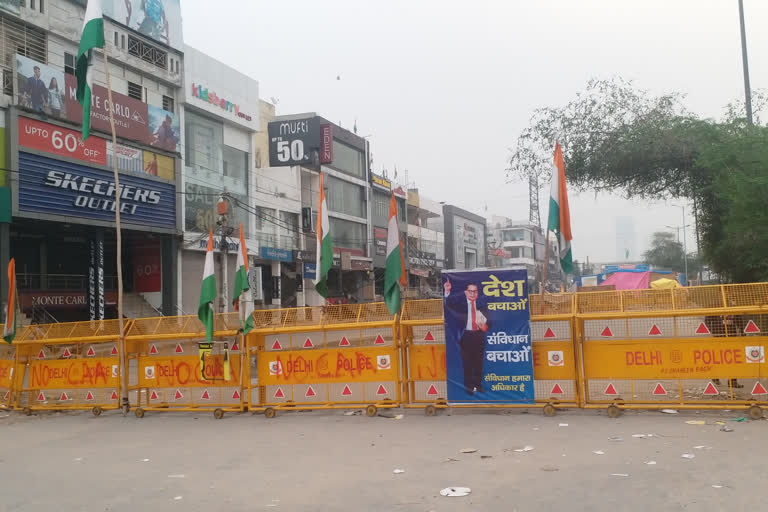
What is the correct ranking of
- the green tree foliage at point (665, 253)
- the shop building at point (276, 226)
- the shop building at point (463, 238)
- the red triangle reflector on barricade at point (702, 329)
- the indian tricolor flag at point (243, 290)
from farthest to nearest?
the green tree foliage at point (665, 253) < the shop building at point (463, 238) < the shop building at point (276, 226) < the indian tricolor flag at point (243, 290) < the red triangle reflector on barricade at point (702, 329)

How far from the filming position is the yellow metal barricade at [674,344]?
340 inches

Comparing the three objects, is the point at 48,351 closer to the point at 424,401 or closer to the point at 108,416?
the point at 108,416

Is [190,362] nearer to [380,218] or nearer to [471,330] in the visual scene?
[471,330]

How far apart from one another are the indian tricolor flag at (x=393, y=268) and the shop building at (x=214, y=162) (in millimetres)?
24813

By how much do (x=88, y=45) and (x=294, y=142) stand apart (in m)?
32.5

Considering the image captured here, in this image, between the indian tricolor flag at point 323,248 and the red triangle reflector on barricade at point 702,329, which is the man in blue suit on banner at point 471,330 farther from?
the red triangle reflector on barricade at point 702,329

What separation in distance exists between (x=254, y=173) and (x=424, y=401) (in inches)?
1363

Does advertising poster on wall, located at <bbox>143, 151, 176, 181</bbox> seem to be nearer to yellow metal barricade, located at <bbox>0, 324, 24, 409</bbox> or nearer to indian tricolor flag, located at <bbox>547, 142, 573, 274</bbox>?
yellow metal barricade, located at <bbox>0, 324, 24, 409</bbox>

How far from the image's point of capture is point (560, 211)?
381 inches

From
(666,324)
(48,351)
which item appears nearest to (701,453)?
(666,324)

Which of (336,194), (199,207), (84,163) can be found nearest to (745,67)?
(84,163)

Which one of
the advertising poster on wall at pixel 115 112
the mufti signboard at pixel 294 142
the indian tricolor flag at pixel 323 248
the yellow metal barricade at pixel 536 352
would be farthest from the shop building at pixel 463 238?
the yellow metal barricade at pixel 536 352

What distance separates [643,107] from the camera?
56.1ft

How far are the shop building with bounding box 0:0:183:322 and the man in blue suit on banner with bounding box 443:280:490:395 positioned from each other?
22029 mm
